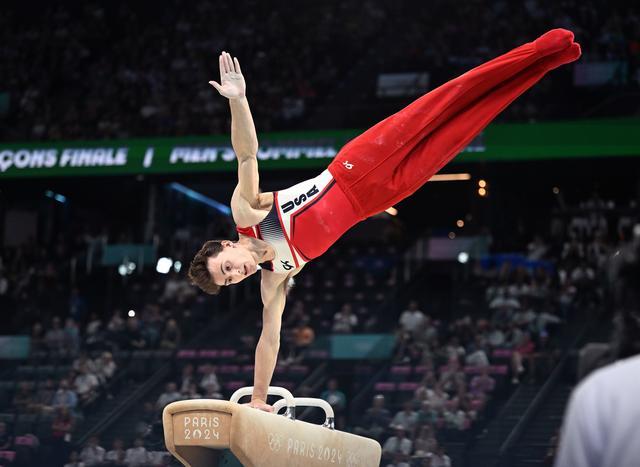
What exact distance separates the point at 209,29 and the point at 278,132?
467 cm

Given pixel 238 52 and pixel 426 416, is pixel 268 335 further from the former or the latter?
pixel 238 52

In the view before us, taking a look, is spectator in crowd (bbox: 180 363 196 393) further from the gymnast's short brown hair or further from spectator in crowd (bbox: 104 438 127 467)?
the gymnast's short brown hair

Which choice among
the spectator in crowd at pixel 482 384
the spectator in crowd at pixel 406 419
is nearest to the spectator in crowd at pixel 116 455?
the spectator in crowd at pixel 406 419

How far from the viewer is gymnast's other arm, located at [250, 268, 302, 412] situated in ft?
16.0

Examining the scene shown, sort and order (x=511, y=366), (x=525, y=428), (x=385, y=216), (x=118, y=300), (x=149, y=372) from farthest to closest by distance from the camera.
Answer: (x=385, y=216) → (x=118, y=300) → (x=149, y=372) → (x=511, y=366) → (x=525, y=428)

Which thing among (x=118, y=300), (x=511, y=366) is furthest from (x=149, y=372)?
(x=511, y=366)

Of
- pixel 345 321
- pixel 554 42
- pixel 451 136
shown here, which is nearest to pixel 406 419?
pixel 345 321

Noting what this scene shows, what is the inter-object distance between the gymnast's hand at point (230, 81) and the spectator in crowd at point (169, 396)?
7164 mm

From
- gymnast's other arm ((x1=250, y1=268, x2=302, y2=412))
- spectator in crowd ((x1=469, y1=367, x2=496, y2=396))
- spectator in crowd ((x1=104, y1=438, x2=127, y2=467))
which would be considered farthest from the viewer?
spectator in crowd ((x1=469, y1=367, x2=496, y2=396))

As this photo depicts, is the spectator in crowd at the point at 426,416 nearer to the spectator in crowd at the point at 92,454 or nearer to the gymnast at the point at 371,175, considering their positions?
the spectator in crowd at the point at 92,454

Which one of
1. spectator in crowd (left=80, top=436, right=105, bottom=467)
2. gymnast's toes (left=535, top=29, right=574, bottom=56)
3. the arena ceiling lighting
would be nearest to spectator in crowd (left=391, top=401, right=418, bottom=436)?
spectator in crowd (left=80, top=436, right=105, bottom=467)

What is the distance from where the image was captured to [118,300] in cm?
1561

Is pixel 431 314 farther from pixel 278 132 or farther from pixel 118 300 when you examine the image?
pixel 118 300

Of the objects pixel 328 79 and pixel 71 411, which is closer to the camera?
pixel 71 411
